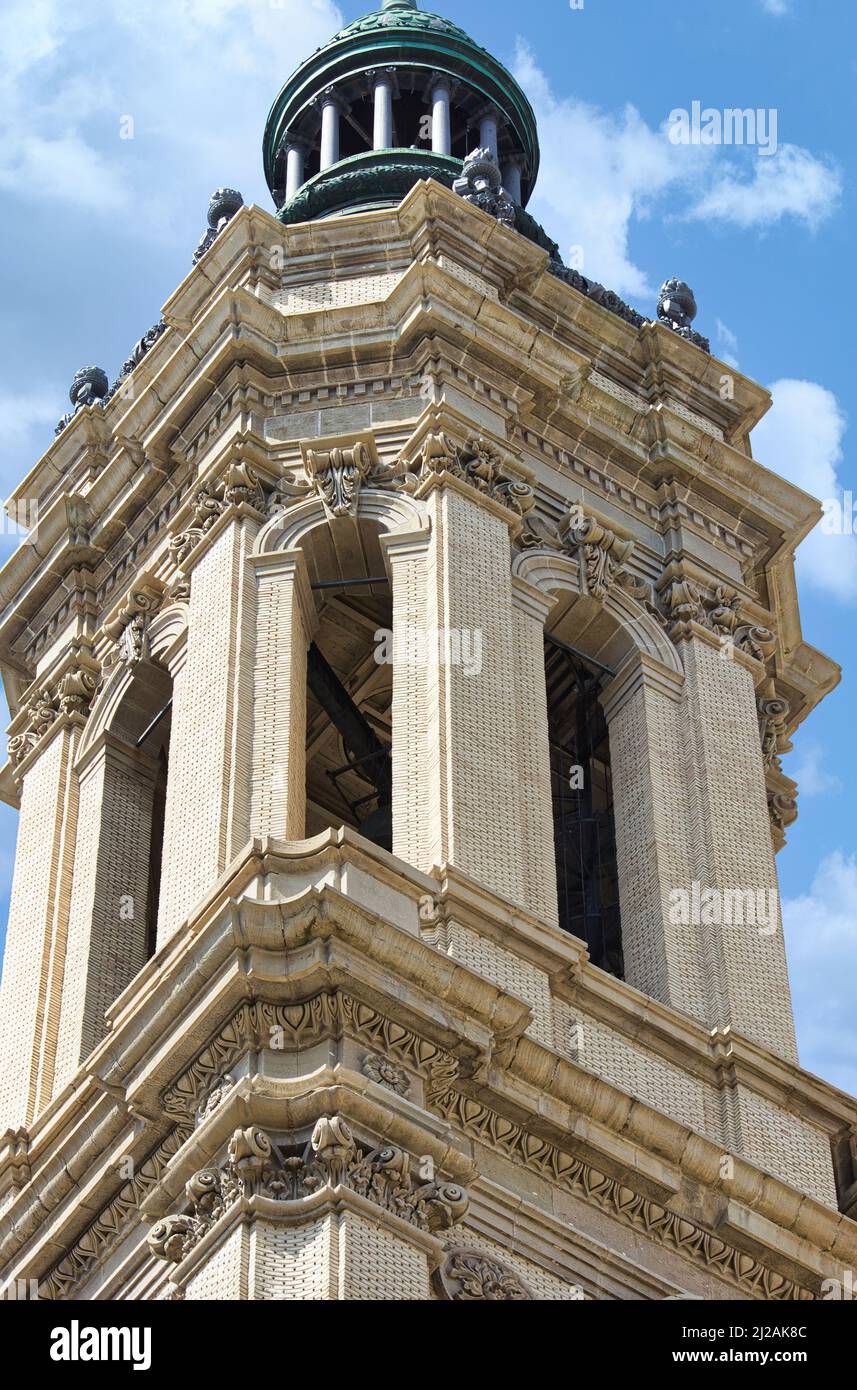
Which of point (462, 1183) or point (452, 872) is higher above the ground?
point (452, 872)

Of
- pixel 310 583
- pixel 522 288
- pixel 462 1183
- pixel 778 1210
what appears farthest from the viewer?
pixel 522 288

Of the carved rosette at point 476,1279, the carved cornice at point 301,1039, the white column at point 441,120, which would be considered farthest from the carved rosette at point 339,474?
the carved rosette at point 476,1279

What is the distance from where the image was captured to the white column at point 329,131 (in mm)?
59219

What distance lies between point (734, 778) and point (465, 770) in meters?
4.82

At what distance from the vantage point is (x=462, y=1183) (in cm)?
3772

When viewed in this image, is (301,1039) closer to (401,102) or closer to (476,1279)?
(476,1279)

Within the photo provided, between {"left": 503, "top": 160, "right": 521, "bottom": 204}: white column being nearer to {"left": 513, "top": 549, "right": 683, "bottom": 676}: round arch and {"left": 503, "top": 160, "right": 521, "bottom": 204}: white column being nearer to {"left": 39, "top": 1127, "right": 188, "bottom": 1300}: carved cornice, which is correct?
{"left": 513, "top": 549, "right": 683, "bottom": 676}: round arch

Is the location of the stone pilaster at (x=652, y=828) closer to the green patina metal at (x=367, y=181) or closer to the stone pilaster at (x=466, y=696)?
the stone pilaster at (x=466, y=696)

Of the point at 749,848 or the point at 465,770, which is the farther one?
the point at 749,848

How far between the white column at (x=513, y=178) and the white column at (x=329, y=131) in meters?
2.56

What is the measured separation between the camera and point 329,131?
60031 mm
